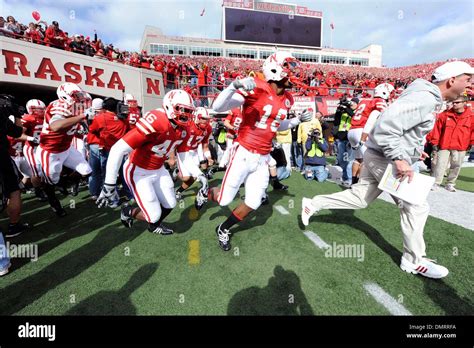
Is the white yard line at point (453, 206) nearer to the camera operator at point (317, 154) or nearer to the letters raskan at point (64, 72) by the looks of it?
the camera operator at point (317, 154)

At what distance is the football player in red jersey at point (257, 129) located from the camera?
9.70 feet

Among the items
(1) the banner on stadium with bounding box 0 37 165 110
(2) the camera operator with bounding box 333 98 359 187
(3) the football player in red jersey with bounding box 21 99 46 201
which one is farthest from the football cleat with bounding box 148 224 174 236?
(1) the banner on stadium with bounding box 0 37 165 110

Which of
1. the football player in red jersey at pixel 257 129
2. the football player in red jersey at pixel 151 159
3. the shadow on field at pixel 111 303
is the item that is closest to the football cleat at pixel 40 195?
the football player in red jersey at pixel 151 159

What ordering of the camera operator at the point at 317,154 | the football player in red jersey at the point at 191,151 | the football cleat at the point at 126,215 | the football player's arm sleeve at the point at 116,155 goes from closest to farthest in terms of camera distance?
the football player's arm sleeve at the point at 116,155 → the football cleat at the point at 126,215 → the football player in red jersey at the point at 191,151 → the camera operator at the point at 317,154

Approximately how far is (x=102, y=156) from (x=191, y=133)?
1965 mm

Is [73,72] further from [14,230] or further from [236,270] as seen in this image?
[236,270]

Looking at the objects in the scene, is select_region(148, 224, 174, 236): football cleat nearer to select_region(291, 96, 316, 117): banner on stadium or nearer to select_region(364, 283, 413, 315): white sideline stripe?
select_region(364, 283, 413, 315): white sideline stripe

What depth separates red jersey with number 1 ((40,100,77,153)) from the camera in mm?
3805

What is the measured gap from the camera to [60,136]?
433 cm

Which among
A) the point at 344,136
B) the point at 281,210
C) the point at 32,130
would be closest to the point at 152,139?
the point at 281,210

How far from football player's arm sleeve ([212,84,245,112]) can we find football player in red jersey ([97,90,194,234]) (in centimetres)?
49

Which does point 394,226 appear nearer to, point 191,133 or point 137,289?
point 137,289

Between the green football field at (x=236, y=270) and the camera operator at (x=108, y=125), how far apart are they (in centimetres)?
169
